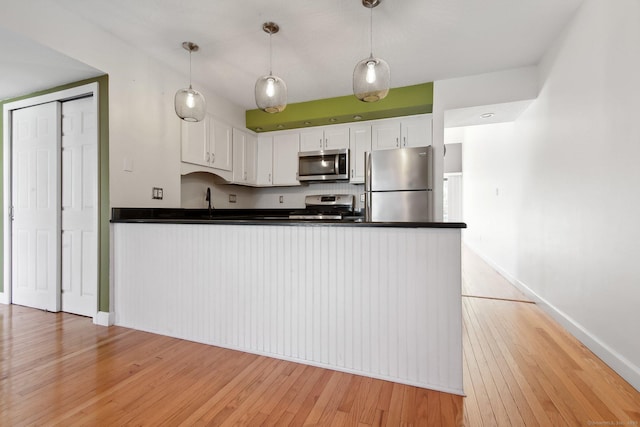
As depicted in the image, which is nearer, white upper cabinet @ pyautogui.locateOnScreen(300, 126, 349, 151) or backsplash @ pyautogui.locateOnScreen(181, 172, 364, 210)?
backsplash @ pyautogui.locateOnScreen(181, 172, 364, 210)

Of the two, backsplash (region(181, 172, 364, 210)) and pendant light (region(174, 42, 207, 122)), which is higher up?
pendant light (region(174, 42, 207, 122))

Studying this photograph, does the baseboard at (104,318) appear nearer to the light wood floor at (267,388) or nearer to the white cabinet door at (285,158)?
the light wood floor at (267,388)

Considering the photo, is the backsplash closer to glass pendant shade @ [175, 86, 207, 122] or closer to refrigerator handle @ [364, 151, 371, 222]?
refrigerator handle @ [364, 151, 371, 222]

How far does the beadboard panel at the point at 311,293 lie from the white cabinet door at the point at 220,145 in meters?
1.44

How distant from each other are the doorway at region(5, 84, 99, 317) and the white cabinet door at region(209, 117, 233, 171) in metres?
1.19

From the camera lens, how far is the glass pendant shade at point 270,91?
6.46 feet

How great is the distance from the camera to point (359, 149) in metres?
3.81

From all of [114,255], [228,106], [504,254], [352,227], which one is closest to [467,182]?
[504,254]

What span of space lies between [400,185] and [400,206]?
237 mm

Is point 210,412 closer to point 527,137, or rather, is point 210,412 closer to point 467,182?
point 527,137

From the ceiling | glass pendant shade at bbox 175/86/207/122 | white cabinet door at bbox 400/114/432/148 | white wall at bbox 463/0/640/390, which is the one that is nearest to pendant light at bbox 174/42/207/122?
glass pendant shade at bbox 175/86/207/122

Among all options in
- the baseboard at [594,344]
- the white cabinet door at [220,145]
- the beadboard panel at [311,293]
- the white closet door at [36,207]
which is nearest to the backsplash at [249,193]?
the white cabinet door at [220,145]

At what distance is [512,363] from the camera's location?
5.92ft

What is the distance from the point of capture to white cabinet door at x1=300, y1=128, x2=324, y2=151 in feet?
13.2
